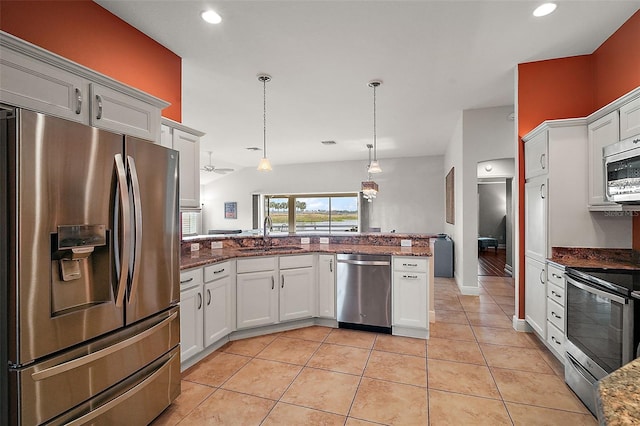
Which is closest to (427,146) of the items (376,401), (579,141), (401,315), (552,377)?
(579,141)

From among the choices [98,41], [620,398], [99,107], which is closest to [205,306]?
[99,107]

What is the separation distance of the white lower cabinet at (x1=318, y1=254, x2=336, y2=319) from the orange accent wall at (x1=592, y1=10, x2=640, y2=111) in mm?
3036

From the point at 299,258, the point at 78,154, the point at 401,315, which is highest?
the point at 78,154

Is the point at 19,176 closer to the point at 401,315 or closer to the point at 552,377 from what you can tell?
the point at 401,315

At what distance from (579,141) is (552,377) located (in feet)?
6.61

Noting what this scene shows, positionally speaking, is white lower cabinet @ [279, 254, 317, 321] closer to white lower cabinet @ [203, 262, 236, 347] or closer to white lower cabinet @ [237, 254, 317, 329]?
white lower cabinet @ [237, 254, 317, 329]

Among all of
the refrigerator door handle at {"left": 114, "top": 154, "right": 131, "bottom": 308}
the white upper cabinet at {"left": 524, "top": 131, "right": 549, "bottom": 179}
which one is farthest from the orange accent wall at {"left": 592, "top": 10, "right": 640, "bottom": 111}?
the refrigerator door handle at {"left": 114, "top": 154, "right": 131, "bottom": 308}

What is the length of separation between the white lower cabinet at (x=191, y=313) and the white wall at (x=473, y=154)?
13.0 feet

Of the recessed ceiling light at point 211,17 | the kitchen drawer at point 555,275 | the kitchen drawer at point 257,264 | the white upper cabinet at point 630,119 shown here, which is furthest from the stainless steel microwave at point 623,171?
the recessed ceiling light at point 211,17

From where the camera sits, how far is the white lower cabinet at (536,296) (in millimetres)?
2754

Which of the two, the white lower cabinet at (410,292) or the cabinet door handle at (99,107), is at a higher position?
the cabinet door handle at (99,107)

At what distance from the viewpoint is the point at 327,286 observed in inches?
136

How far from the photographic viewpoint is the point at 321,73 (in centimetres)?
331

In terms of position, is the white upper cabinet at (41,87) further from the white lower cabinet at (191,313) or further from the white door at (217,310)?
A: the white door at (217,310)
